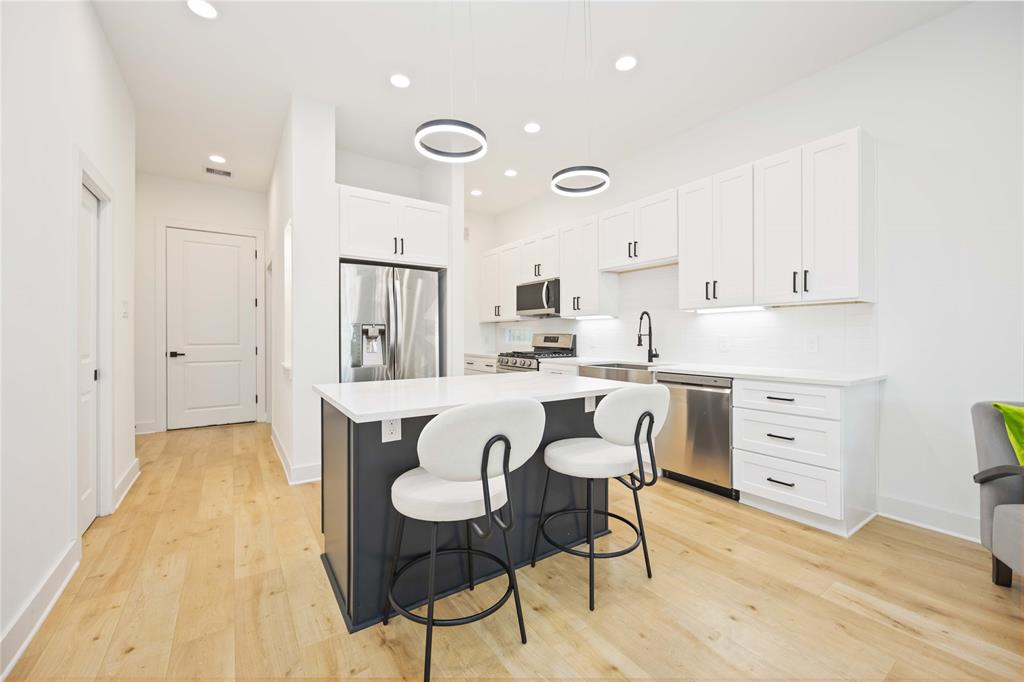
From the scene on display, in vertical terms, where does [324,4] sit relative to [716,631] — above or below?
above

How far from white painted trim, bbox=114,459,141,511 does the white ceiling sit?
2.93 m

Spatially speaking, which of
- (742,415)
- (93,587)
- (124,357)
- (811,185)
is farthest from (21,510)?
(811,185)

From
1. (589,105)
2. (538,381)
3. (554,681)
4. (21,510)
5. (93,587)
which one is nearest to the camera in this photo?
(554,681)

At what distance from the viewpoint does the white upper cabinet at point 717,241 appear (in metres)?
3.21

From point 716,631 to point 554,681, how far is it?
708 mm

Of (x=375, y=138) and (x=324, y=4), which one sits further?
(x=375, y=138)

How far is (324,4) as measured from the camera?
2.53 metres

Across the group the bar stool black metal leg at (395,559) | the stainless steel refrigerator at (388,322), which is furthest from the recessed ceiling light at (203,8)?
the bar stool black metal leg at (395,559)

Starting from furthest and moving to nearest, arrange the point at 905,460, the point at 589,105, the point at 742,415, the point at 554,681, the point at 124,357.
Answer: the point at 589,105 → the point at 124,357 → the point at 742,415 → the point at 905,460 → the point at 554,681

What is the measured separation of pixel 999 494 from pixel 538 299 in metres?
3.86

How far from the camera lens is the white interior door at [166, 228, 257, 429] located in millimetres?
5320

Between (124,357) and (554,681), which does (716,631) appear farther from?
(124,357)

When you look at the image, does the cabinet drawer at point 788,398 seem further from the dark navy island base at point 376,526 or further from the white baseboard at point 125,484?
the white baseboard at point 125,484

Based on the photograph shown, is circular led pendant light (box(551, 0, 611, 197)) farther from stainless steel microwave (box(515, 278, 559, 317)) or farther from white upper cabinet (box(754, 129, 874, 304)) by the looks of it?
stainless steel microwave (box(515, 278, 559, 317))
